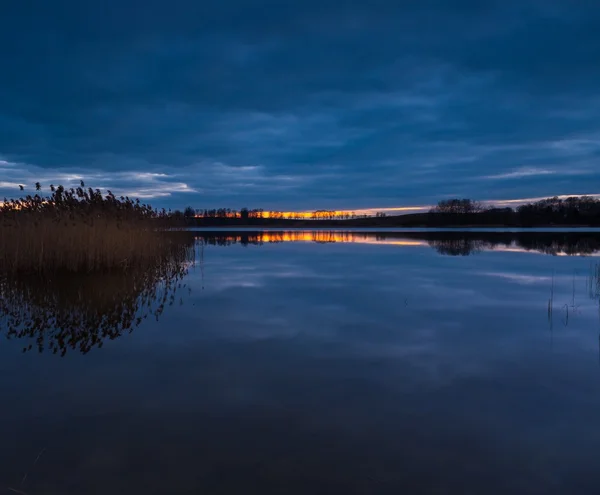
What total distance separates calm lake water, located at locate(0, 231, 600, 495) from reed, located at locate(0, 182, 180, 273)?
3.27 metres

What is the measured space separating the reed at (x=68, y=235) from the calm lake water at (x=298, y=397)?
10.7 ft

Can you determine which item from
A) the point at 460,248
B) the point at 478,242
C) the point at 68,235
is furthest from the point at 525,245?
the point at 68,235

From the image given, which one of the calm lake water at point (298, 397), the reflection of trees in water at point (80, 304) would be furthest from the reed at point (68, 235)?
the calm lake water at point (298, 397)

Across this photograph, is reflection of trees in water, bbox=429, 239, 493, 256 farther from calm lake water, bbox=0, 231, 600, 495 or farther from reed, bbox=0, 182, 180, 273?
reed, bbox=0, 182, 180, 273

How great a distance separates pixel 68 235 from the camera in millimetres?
11656

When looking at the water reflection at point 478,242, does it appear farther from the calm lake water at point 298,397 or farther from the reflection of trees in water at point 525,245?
the calm lake water at point 298,397

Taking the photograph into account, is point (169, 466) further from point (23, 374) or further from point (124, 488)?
point (23, 374)

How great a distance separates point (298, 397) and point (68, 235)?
1043 centimetres

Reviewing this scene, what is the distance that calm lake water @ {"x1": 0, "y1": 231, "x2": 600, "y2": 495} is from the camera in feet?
8.63

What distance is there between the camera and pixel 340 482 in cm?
254

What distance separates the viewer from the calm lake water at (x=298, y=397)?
2.63 metres

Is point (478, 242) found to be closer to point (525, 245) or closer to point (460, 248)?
point (525, 245)

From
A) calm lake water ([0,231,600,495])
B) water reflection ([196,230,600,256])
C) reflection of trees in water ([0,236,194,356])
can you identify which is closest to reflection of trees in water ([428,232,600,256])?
water reflection ([196,230,600,256])

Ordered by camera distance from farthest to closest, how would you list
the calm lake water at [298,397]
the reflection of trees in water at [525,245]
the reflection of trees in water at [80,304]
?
the reflection of trees in water at [525,245] → the reflection of trees in water at [80,304] → the calm lake water at [298,397]
